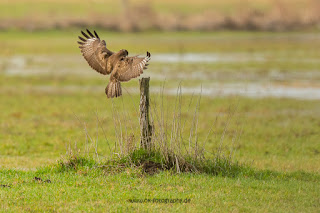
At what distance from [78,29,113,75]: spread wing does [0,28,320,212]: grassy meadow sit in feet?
2.53

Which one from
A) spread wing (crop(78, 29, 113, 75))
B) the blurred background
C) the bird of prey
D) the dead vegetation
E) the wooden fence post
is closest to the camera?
the bird of prey

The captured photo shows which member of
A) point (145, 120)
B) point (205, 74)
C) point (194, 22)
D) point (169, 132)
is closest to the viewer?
point (145, 120)

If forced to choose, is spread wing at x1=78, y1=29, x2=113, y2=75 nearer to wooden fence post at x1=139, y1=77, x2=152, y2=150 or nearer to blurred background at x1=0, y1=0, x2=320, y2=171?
blurred background at x1=0, y1=0, x2=320, y2=171

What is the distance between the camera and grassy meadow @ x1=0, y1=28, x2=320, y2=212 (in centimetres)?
945

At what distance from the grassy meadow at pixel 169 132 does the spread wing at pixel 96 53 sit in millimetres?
772

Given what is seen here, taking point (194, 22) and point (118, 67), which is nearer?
point (118, 67)

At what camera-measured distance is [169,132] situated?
15.9 metres

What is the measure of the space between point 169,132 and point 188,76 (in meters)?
15.0

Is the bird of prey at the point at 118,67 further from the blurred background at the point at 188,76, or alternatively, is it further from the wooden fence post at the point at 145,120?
the wooden fence post at the point at 145,120

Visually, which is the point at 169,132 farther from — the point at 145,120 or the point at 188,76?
the point at 188,76

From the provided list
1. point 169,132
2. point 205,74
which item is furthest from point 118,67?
point 205,74

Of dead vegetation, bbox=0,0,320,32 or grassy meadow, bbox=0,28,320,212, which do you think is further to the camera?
dead vegetation, bbox=0,0,320,32

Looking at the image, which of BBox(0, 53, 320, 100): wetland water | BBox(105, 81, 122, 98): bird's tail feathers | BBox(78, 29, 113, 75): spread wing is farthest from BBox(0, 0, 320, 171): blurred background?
BBox(78, 29, 113, 75): spread wing

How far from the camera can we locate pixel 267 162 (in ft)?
44.3
